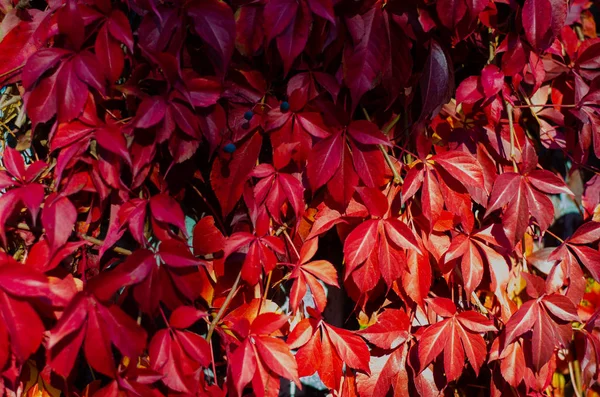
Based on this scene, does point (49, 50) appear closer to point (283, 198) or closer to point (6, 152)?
point (6, 152)

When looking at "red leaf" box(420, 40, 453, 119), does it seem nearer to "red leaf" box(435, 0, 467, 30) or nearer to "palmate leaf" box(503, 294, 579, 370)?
"red leaf" box(435, 0, 467, 30)

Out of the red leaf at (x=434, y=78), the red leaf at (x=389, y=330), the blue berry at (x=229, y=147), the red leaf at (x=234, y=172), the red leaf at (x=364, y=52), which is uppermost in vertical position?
the red leaf at (x=364, y=52)

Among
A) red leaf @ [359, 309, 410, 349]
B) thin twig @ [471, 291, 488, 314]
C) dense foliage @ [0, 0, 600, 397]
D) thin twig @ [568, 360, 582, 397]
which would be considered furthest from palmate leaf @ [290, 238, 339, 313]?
thin twig @ [568, 360, 582, 397]

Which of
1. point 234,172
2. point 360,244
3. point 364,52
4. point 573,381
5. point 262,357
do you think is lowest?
point 573,381

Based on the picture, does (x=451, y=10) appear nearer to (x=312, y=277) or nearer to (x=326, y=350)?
(x=312, y=277)

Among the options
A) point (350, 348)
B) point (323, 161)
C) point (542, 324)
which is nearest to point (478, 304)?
point (542, 324)

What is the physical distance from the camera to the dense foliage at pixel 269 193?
954mm

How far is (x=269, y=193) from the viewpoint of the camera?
41.3 inches

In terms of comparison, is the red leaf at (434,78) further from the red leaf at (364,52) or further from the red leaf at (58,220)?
the red leaf at (58,220)

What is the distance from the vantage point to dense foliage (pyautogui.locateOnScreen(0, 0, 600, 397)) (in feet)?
3.13

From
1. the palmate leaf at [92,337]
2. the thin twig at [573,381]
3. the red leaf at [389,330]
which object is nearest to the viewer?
the palmate leaf at [92,337]

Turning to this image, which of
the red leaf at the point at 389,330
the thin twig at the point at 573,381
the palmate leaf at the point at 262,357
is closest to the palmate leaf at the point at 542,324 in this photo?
the red leaf at the point at 389,330

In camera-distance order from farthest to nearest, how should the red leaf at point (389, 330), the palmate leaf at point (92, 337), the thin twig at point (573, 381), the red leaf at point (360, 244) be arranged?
1. the thin twig at point (573, 381)
2. the red leaf at point (389, 330)
3. the red leaf at point (360, 244)
4. the palmate leaf at point (92, 337)

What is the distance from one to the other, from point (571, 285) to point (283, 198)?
2.06ft
